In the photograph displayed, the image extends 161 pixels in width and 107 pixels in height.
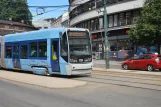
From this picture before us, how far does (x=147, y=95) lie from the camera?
11562 millimetres

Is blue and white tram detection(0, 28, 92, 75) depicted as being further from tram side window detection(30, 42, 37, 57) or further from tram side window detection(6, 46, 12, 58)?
tram side window detection(6, 46, 12, 58)

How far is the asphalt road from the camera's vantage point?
395 inches

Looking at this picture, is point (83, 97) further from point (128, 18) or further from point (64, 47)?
point (128, 18)

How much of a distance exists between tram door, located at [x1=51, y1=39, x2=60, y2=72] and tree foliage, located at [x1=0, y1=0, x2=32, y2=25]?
7197 cm

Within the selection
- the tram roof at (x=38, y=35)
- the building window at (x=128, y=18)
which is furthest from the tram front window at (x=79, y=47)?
the building window at (x=128, y=18)

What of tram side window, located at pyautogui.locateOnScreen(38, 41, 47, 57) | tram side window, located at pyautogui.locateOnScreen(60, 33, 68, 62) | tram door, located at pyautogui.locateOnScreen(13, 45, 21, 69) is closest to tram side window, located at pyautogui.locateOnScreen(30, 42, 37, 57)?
tram side window, located at pyautogui.locateOnScreen(38, 41, 47, 57)

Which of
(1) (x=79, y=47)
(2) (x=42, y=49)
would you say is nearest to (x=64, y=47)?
(1) (x=79, y=47)

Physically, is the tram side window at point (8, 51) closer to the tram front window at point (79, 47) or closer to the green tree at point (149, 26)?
the tram front window at point (79, 47)

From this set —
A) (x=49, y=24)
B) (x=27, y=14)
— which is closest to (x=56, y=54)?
(x=27, y=14)

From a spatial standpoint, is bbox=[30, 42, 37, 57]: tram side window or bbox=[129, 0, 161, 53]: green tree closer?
bbox=[30, 42, 37, 57]: tram side window

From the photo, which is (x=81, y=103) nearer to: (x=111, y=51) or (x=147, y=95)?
(x=147, y=95)

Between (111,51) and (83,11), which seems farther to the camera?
(83,11)

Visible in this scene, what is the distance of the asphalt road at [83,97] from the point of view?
10.0m

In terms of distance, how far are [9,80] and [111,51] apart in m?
27.3
